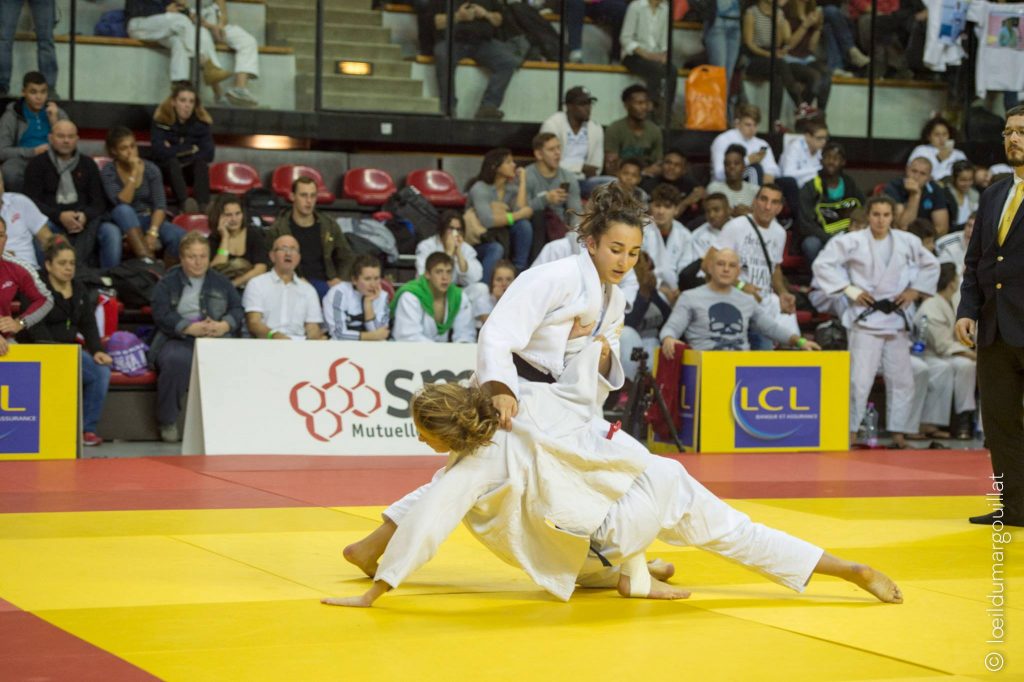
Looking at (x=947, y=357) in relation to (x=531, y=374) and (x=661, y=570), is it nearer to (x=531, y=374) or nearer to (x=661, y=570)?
(x=661, y=570)

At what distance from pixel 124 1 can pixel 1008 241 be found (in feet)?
30.5

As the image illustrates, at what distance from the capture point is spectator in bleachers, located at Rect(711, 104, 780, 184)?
14.5m

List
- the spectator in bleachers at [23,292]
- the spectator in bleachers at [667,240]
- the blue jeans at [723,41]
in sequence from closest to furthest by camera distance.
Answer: the spectator in bleachers at [23,292] → the spectator in bleachers at [667,240] → the blue jeans at [723,41]

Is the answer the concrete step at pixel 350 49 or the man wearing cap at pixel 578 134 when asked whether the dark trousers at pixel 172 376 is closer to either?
the concrete step at pixel 350 49

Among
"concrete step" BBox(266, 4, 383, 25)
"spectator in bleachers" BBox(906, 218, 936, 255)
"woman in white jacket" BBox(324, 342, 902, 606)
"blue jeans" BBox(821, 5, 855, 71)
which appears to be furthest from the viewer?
"blue jeans" BBox(821, 5, 855, 71)

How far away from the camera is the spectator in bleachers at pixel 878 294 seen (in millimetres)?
11672

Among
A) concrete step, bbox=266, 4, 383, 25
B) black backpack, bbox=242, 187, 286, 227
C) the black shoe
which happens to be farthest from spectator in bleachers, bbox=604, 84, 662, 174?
the black shoe

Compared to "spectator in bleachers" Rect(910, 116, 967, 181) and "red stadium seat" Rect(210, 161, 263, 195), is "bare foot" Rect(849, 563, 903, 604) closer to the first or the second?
"red stadium seat" Rect(210, 161, 263, 195)

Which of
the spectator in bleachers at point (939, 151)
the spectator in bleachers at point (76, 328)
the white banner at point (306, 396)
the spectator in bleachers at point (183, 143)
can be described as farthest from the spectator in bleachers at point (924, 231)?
the spectator in bleachers at point (76, 328)

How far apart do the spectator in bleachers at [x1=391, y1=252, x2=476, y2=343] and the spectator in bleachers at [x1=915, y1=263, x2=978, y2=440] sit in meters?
4.21

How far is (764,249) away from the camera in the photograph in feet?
41.2

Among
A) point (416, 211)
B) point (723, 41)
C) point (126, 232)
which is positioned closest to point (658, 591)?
point (126, 232)

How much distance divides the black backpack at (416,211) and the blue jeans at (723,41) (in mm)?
4194

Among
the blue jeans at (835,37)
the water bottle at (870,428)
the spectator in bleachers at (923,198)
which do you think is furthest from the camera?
the blue jeans at (835,37)
